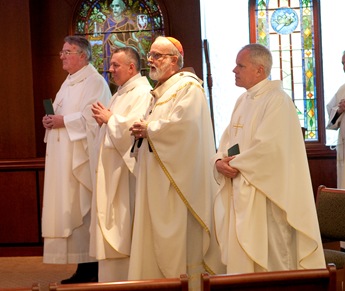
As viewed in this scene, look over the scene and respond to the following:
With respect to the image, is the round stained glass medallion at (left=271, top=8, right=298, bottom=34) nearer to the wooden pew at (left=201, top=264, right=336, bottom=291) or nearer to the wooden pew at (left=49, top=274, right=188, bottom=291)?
the wooden pew at (left=201, top=264, right=336, bottom=291)

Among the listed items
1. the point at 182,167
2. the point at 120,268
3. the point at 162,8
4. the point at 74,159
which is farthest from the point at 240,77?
the point at 162,8

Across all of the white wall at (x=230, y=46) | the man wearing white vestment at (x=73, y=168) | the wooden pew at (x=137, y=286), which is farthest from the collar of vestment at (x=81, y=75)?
the wooden pew at (x=137, y=286)

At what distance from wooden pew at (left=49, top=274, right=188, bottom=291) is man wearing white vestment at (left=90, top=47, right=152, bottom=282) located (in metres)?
3.07

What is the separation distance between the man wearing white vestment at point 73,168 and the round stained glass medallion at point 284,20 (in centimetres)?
305

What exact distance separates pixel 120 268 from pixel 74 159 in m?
1.38

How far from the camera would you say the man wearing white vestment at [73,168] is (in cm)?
713

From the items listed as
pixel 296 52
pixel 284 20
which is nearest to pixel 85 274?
pixel 296 52

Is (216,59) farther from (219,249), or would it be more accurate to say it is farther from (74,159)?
(219,249)

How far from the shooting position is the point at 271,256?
5.21 metres

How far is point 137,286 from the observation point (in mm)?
3014

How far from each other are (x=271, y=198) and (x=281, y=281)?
2.12 metres

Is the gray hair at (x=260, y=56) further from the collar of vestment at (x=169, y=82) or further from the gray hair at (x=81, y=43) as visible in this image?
the gray hair at (x=81, y=43)

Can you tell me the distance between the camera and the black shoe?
7.11 m

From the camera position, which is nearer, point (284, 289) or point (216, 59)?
point (284, 289)
